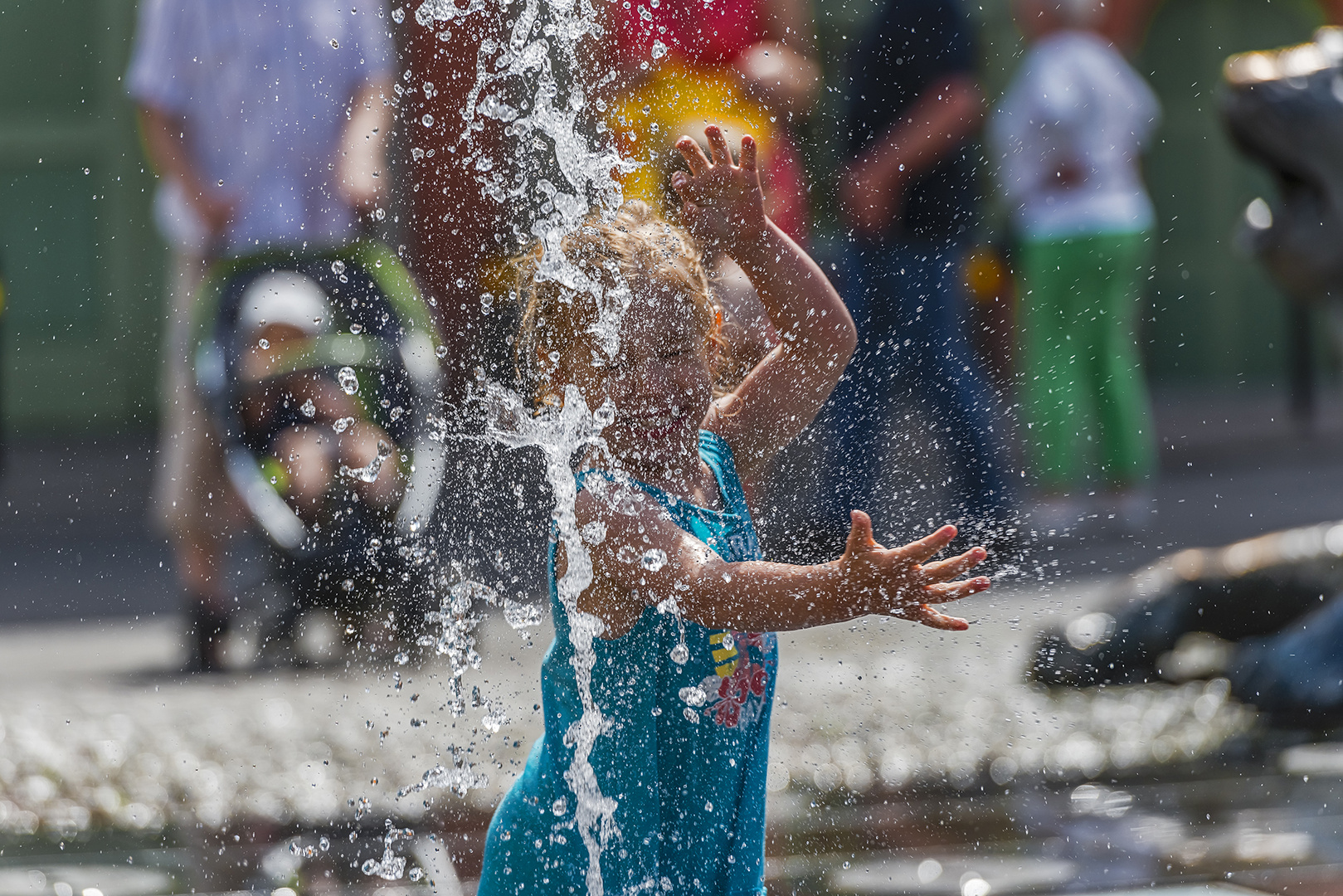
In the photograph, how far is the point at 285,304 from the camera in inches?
144

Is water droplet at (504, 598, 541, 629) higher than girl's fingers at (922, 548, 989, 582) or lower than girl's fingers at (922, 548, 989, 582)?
higher

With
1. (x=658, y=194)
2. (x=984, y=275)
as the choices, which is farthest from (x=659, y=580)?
(x=984, y=275)

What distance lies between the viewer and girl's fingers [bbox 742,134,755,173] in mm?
1826

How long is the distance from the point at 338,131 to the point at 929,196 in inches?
64.5

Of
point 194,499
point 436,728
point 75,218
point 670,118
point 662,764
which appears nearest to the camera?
point 662,764

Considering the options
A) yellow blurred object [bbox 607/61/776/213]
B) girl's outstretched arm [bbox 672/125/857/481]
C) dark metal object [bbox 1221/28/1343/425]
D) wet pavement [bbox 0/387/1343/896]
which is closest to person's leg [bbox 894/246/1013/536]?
wet pavement [bbox 0/387/1343/896]

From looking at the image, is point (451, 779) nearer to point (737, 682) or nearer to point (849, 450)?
point (849, 450)

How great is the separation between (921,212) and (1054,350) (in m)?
1.01

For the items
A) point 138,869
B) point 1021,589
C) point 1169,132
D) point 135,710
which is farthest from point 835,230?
point 1169,132

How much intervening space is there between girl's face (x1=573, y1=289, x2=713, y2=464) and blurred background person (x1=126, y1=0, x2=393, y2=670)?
235 cm

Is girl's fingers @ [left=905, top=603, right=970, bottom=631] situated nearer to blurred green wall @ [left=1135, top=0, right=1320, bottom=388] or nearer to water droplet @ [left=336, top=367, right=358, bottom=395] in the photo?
water droplet @ [left=336, top=367, right=358, bottom=395]

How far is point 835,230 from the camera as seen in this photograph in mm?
4730

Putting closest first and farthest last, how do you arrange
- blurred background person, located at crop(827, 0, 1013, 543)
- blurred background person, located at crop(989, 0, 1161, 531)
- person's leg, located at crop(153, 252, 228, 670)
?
person's leg, located at crop(153, 252, 228, 670), blurred background person, located at crop(827, 0, 1013, 543), blurred background person, located at crop(989, 0, 1161, 531)

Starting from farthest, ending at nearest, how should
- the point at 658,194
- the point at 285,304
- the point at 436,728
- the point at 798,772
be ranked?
the point at 285,304
the point at 436,728
the point at 798,772
the point at 658,194
